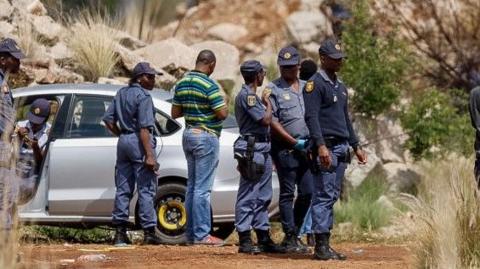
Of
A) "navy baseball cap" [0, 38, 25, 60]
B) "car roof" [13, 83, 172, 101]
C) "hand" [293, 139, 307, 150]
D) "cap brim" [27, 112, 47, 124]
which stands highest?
"car roof" [13, 83, 172, 101]

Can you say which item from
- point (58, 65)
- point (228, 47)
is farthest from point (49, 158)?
point (228, 47)

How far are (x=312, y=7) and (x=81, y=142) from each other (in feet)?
27.0

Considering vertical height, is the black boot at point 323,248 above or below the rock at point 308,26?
below

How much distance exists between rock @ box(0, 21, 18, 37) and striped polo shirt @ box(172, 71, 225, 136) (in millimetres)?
5125

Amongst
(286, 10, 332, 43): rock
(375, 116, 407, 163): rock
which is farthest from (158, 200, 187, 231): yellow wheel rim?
→ (286, 10, 332, 43): rock

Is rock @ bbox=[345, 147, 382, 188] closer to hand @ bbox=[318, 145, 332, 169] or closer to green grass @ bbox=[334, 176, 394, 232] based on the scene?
green grass @ bbox=[334, 176, 394, 232]

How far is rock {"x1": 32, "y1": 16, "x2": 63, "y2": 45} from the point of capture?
1745cm

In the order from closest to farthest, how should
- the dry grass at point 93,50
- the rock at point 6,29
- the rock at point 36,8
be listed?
the rock at point 6,29
the dry grass at point 93,50
the rock at point 36,8

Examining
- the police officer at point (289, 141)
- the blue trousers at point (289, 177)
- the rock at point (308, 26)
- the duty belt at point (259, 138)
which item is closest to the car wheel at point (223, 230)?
the police officer at point (289, 141)

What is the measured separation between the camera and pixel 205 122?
39.6 feet

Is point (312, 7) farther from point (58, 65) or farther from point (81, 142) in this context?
point (81, 142)

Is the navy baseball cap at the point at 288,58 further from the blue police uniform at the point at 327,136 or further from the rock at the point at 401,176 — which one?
the rock at the point at 401,176

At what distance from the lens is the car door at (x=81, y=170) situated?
12914 millimetres

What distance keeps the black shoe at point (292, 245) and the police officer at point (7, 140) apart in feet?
9.43
